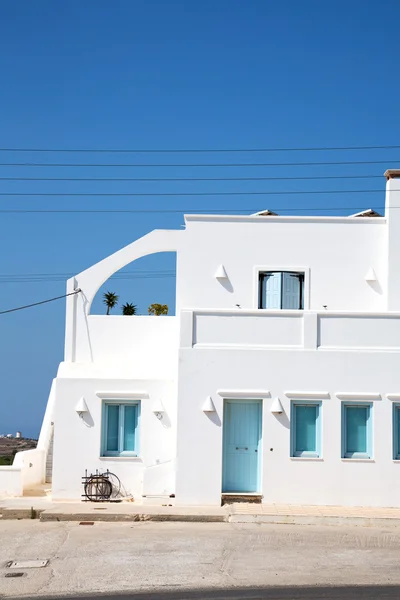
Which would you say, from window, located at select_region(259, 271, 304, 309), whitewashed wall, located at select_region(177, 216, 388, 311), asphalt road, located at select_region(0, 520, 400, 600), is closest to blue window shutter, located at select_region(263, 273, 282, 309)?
window, located at select_region(259, 271, 304, 309)

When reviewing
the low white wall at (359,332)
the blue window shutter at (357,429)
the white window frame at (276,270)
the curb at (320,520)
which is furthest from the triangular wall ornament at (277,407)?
the white window frame at (276,270)

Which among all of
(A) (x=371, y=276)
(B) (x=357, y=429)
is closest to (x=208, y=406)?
(B) (x=357, y=429)

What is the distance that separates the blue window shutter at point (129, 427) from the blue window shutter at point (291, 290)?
5.00 m

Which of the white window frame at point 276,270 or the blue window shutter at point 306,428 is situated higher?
the white window frame at point 276,270

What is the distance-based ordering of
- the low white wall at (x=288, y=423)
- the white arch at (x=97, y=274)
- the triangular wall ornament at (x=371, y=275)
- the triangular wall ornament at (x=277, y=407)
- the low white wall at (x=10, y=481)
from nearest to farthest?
the low white wall at (x=288, y=423) → the triangular wall ornament at (x=277, y=407) → the low white wall at (x=10, y=481) → the white arch at (x=97, y=274) → the triangular wall ornament at (x=371, y=275)

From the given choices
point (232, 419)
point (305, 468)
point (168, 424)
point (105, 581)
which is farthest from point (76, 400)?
point (105, 581)

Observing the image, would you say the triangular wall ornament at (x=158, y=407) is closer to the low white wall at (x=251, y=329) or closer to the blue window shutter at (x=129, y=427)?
the blue window shutter at (x=129, y=427)

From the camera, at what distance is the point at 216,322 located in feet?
Answer: 68.4

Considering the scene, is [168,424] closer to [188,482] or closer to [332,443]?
[188,482]

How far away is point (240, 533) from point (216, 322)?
5.12 meters

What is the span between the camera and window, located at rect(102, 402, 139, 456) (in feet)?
71.1

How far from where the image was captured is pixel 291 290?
2409 centimetres

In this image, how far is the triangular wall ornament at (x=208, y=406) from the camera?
66.7 feet

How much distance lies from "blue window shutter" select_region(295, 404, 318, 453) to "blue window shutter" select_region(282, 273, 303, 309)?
4.10 meters
